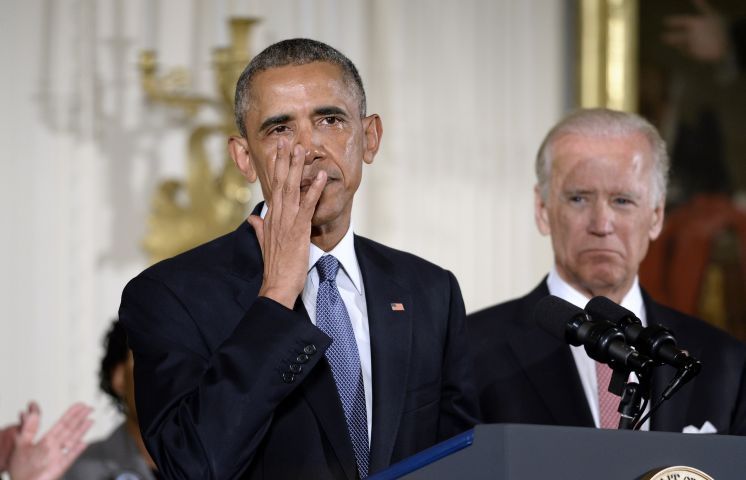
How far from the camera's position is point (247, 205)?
194 inches

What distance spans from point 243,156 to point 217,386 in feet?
1.56

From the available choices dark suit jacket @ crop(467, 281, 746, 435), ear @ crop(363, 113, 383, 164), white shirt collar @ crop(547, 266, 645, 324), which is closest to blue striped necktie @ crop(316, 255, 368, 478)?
ear @ crop(363, 113, 383, 164)

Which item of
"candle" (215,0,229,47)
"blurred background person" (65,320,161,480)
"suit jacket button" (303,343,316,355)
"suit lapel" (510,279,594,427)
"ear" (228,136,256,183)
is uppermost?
"candle" (215,0,229,47)

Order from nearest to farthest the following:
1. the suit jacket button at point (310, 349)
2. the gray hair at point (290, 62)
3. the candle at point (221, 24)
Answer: the suit jacket button at point (310, 349)
the gray hair at point (290, 62)
the candle at point (221, 24)

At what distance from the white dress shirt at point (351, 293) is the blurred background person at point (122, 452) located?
1755 millimetres

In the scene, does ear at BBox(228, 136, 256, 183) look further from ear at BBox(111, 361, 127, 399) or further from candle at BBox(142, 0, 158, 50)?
candle at BBox(142, 0, 158, 50)

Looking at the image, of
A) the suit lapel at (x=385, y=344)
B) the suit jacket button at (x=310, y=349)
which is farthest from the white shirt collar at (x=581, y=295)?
the suit jacket button at (x=310, y=349)

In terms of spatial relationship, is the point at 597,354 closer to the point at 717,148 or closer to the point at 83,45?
the point at 83,45

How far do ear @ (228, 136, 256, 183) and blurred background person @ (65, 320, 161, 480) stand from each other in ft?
5.59

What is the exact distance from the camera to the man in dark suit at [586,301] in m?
2.70

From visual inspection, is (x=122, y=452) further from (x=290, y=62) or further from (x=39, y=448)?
(x=290, y=62)

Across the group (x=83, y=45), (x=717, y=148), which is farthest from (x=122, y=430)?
(x=717, y=148)

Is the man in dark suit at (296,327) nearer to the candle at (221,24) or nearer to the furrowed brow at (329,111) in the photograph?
the furrowed brow at (329,111)

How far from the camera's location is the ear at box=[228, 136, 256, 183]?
2146 millimetres
